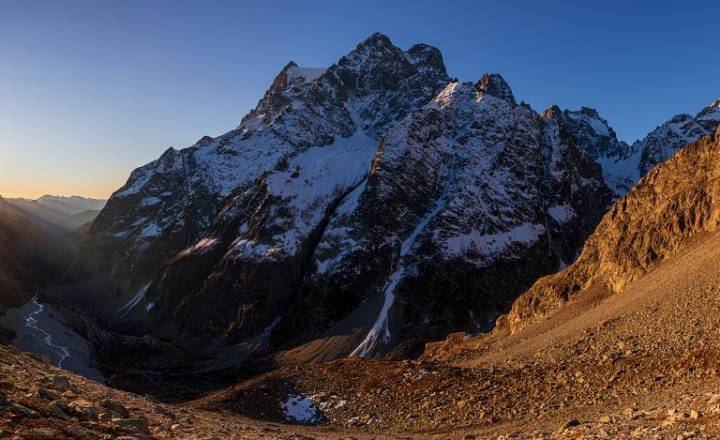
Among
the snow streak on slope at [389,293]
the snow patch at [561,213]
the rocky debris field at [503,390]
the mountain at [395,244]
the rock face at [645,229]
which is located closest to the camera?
the rocky debris field at [503,390]

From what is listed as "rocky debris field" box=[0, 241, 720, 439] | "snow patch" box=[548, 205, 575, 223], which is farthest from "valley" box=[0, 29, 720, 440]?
"snow patch" box=[548, 205, 575, 223]

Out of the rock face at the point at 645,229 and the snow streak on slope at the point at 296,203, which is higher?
the snow streak on slope at the point at 296,203

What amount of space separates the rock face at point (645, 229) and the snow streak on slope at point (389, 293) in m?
61.2

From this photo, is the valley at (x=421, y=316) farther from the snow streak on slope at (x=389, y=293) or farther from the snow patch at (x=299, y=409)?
Answer: the snow streak on slope at (x=389, y=293)

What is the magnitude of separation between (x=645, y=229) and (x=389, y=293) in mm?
94227

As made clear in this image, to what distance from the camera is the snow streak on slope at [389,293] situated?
12412 cm

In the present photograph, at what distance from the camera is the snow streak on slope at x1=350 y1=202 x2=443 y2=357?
124125 mm

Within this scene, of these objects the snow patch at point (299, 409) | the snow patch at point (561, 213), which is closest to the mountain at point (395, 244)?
the snow patch at point (561, 213)

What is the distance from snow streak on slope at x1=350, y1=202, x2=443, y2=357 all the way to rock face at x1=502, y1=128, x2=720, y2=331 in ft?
201

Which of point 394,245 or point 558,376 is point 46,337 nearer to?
point 394,245

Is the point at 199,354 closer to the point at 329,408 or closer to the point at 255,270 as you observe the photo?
the point at 255,270

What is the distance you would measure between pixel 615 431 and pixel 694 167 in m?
49.9

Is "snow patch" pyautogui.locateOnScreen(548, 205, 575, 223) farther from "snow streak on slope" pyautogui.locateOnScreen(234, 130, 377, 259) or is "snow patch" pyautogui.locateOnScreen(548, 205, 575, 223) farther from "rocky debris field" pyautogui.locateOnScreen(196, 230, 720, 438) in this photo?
"rocky debris field" pyautogui.locateOnScreen(196, 230, 720, 438)

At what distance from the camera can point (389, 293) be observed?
474 feet
